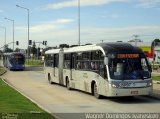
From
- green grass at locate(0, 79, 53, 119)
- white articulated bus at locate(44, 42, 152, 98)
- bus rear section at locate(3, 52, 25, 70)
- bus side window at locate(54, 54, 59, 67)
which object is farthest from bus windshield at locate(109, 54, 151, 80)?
bus rear section at locate(3, 52, 25, 70)

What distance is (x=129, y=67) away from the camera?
66.3ft

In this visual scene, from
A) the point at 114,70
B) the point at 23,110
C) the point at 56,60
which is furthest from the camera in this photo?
the point at 56,60

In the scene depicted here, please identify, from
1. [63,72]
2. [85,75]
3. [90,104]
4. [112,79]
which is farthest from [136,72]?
[63,72]

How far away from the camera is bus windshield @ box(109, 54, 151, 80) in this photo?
65.3 ft

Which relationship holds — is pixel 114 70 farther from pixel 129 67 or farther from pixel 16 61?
pixel 16 61

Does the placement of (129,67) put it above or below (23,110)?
above

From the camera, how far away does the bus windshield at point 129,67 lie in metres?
19.9

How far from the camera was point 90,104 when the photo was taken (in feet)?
62.4

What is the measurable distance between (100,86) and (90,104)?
204 cm

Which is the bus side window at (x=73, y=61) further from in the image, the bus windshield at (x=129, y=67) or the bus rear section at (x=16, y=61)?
the bus rear section at (x=16, y=61)

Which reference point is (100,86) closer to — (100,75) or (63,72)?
(100,75)

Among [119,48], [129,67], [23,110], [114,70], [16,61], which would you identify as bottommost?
[23,110]

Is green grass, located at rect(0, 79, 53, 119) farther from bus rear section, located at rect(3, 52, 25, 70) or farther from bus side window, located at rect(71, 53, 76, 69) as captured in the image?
bus rear section, located at rect(3, 52, 25, 70)

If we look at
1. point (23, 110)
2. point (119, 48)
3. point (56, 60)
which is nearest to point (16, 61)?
point (56, 60)
